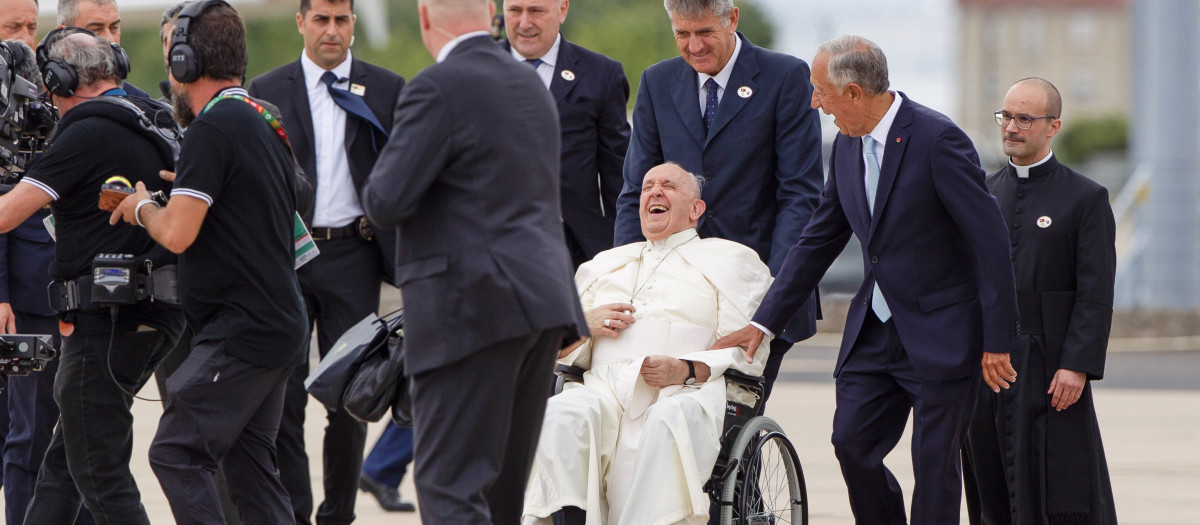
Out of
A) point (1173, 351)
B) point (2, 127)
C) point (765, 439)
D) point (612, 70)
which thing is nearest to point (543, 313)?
point (765, 439)

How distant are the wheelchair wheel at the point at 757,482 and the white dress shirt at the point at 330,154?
1.69 m

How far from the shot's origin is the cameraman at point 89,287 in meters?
4.48

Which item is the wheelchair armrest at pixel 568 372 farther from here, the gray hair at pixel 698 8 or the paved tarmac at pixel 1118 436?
the paved tarmac at pixel 1118 436

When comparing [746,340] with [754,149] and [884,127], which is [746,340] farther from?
[884,127]

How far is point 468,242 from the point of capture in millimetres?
3607

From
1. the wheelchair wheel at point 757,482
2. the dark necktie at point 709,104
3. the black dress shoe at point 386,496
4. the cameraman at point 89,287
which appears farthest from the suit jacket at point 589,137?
the cameraman at point 89,287

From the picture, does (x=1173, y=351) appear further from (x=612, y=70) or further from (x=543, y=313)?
(x=543, y=313)

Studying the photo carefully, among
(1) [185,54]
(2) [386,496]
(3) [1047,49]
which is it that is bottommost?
(2) [386,496]

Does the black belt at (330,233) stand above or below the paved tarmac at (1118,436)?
above

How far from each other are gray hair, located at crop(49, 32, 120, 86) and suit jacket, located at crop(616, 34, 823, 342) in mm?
1862

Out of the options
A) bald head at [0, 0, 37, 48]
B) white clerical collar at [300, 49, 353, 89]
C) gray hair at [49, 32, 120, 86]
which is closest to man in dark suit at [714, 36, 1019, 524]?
white clerical collar at [300, 49, 353, 89]

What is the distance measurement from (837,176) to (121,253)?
2220 millimetres

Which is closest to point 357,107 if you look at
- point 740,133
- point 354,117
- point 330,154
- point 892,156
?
point 354,117

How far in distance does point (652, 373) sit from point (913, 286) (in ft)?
2.93
